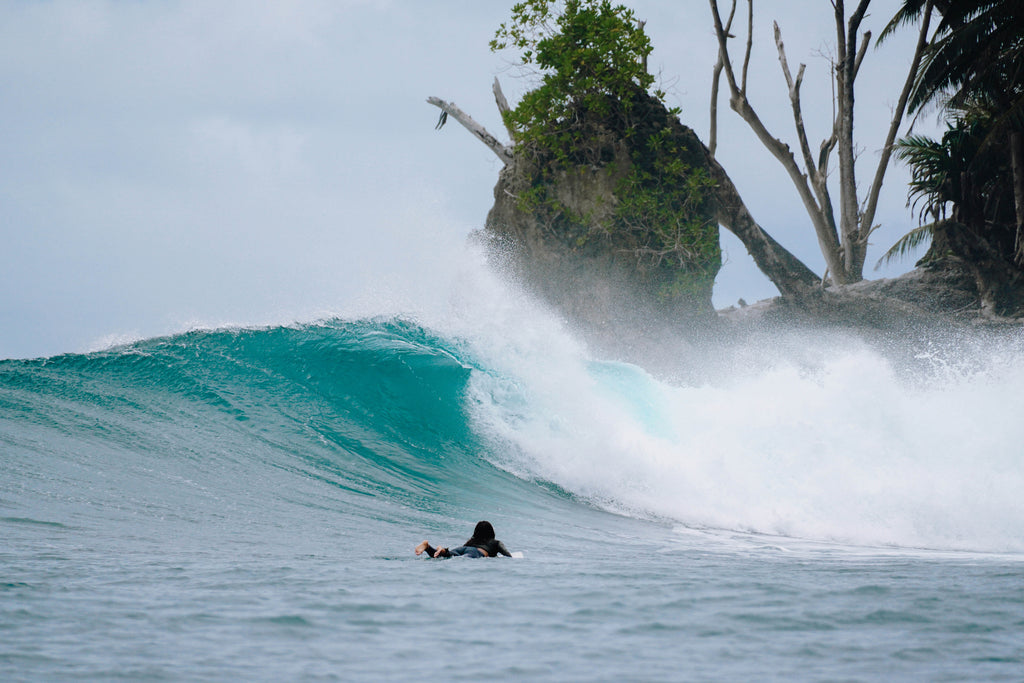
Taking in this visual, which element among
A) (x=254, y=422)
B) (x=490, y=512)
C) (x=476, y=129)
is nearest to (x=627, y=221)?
(x=476, y=129)

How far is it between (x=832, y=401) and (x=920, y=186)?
11.1m

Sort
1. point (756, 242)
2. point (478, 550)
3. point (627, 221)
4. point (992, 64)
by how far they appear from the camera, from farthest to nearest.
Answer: point (756, 242)
point (627, 221)
point (992, 64)
point (478, 550)

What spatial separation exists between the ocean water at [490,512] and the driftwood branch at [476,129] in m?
5.44

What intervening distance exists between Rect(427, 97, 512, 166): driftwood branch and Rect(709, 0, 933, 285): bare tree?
5424mm

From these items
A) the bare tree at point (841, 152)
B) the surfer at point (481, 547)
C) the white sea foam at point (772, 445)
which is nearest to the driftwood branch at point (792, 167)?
the bare tree at point (841, 152)

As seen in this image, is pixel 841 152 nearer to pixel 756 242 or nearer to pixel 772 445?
pixel 756 242

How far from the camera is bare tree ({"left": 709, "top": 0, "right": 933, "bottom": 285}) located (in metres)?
18.7

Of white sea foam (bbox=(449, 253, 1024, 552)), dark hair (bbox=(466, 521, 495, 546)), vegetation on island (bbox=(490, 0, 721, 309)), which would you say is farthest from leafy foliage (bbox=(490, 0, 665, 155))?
dark hair (bbox=(466, 521, 495, 546))

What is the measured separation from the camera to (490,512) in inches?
294

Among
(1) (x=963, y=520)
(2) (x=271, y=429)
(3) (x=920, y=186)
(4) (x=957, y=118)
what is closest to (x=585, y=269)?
(3) (x=920, y=186)

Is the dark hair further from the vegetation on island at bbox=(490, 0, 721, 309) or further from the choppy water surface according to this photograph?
the vegetation on island at bbox=(490, 0, 721, 309)

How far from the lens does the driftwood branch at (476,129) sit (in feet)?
62.7

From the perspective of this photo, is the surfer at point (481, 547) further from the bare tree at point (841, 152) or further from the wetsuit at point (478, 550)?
the bare tree at point (841, 152)

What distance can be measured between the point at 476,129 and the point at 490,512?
44.9ft
